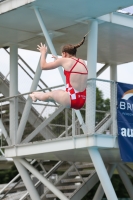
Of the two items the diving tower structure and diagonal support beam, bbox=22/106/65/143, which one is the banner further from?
diagonal support beam, bbox=22/106/65/143

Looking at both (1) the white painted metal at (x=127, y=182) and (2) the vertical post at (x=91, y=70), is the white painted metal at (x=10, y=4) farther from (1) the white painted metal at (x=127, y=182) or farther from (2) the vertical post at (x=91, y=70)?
(1) the white painted metal at (x=127, y=182)

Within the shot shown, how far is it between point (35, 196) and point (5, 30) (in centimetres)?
485

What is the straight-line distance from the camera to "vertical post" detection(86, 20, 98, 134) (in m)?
20.7

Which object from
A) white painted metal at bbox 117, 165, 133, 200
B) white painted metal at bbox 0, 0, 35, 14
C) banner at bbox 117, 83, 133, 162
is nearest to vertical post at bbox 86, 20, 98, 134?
banner at bbox 117, 83, 133, 162

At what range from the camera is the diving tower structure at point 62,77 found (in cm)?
2073

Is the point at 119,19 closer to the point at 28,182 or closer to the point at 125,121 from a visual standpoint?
the point at 125,121

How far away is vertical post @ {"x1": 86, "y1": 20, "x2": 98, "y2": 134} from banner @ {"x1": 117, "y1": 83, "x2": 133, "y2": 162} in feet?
2.52

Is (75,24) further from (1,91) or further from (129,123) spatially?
(1,91)

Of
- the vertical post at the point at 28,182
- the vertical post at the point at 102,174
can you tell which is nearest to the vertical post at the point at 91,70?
the vertical post at the point at 102,174

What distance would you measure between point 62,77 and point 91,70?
0.89 metres

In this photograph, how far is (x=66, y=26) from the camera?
22547 mm

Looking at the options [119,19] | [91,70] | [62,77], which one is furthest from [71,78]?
[119,19]

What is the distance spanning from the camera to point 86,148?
68.7 ft

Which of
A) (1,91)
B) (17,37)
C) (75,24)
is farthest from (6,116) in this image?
(75,24)
